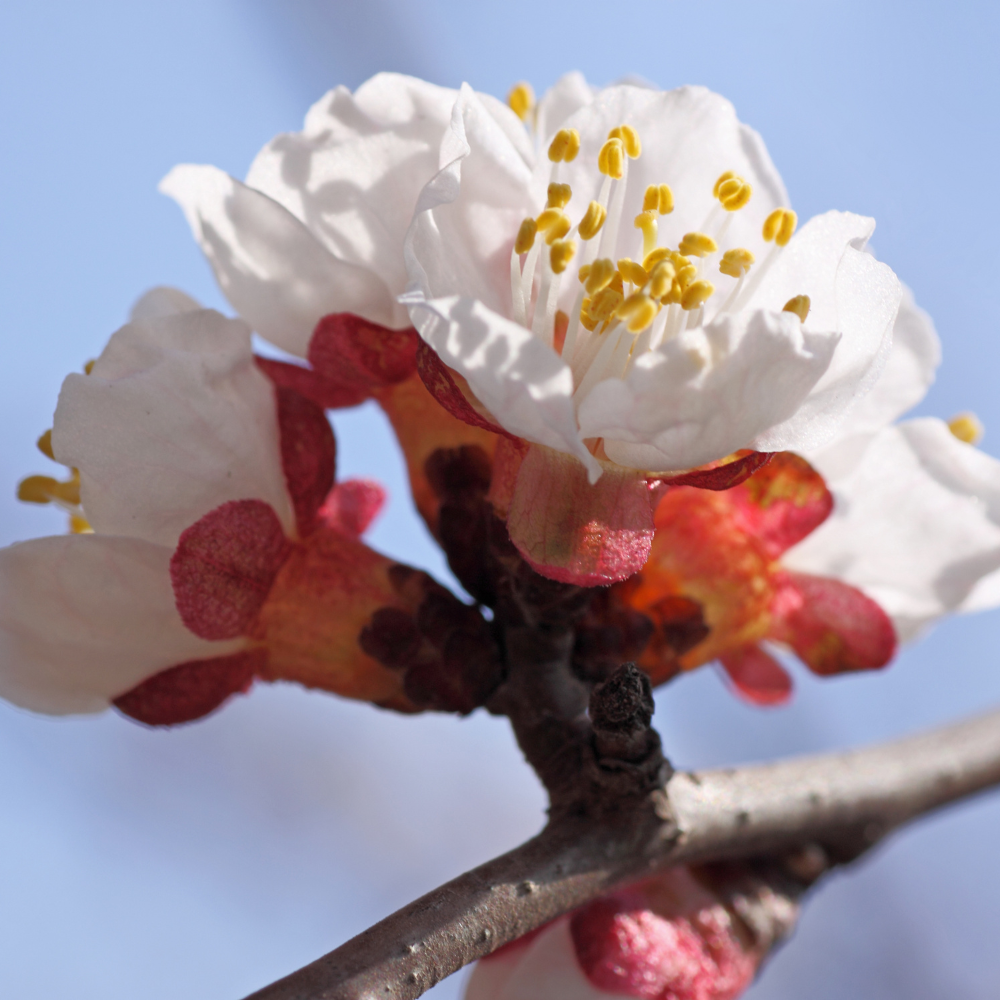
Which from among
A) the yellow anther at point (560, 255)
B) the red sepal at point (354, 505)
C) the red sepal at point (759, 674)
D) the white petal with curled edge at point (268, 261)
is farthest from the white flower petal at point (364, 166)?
the red sepal at point (759, 674)

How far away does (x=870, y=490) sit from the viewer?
0.81 m

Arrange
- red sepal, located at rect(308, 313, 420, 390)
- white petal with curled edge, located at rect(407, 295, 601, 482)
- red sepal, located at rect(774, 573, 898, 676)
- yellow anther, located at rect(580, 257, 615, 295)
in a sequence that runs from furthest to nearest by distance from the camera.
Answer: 1. red sepal, located at rect(774, 573, 898, 676)
2. red sepal, located at rect(308, 313, 420, 390)
3. yellow anther, located at rect(580, 257, 615, 295)
4. white petal with curled edge, located at rect(407, 295, 601, 482)

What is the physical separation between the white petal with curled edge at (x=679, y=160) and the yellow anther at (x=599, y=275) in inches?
2.9

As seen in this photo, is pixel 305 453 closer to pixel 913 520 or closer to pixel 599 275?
pixel 599 275

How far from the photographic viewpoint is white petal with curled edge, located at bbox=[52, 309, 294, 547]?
63 centimetres

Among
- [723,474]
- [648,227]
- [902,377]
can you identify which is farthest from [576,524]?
[902,377]

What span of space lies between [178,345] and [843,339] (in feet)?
1.27

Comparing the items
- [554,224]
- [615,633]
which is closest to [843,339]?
[554,224]

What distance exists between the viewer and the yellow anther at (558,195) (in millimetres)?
646

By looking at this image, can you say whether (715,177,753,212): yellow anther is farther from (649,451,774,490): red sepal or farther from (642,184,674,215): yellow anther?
(649,451,774,490): red sepal

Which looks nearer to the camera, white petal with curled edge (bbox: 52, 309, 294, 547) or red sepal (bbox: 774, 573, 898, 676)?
white petal with curled edge (bbox: 52, 309, 294, 547)

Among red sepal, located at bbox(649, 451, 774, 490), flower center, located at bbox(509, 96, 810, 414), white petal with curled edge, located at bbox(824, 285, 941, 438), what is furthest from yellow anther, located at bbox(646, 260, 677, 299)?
white petal with curled edge, located at bbox(824, 285, 941, 438)

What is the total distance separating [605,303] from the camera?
63 cm

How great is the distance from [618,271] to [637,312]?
0.07 meters
